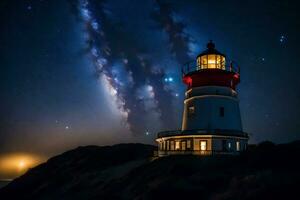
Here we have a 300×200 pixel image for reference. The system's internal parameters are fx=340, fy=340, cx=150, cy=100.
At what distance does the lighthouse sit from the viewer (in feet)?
119

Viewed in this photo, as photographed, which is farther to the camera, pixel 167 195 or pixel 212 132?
pixel 212 132

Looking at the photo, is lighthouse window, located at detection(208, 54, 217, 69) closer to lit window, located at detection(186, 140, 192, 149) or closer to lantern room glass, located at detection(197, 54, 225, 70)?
lantern room glass, located at detection(197, 54, 225, 70)

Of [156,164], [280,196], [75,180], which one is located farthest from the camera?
[75,180]

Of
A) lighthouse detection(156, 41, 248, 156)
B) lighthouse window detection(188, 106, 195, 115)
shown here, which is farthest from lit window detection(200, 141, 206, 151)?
lighthouse window detection(188, 106, 195, 115)

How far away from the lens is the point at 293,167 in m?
25.4

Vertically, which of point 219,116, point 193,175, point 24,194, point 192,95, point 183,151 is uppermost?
point 192,95

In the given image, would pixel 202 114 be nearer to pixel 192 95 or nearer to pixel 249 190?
pixel 192 95

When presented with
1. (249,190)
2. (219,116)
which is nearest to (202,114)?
(219,116)

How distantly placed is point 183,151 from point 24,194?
21.2m

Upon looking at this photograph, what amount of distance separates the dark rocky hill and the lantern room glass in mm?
10283

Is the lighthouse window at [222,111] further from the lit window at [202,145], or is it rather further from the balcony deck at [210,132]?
the lit window at [202,145]

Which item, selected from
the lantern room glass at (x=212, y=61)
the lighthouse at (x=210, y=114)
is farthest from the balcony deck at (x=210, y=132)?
the lantern room glass at (x=212, y=61)

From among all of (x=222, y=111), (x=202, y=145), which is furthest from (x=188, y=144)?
(x=222, y=111)

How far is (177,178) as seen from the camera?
28.8 meters
